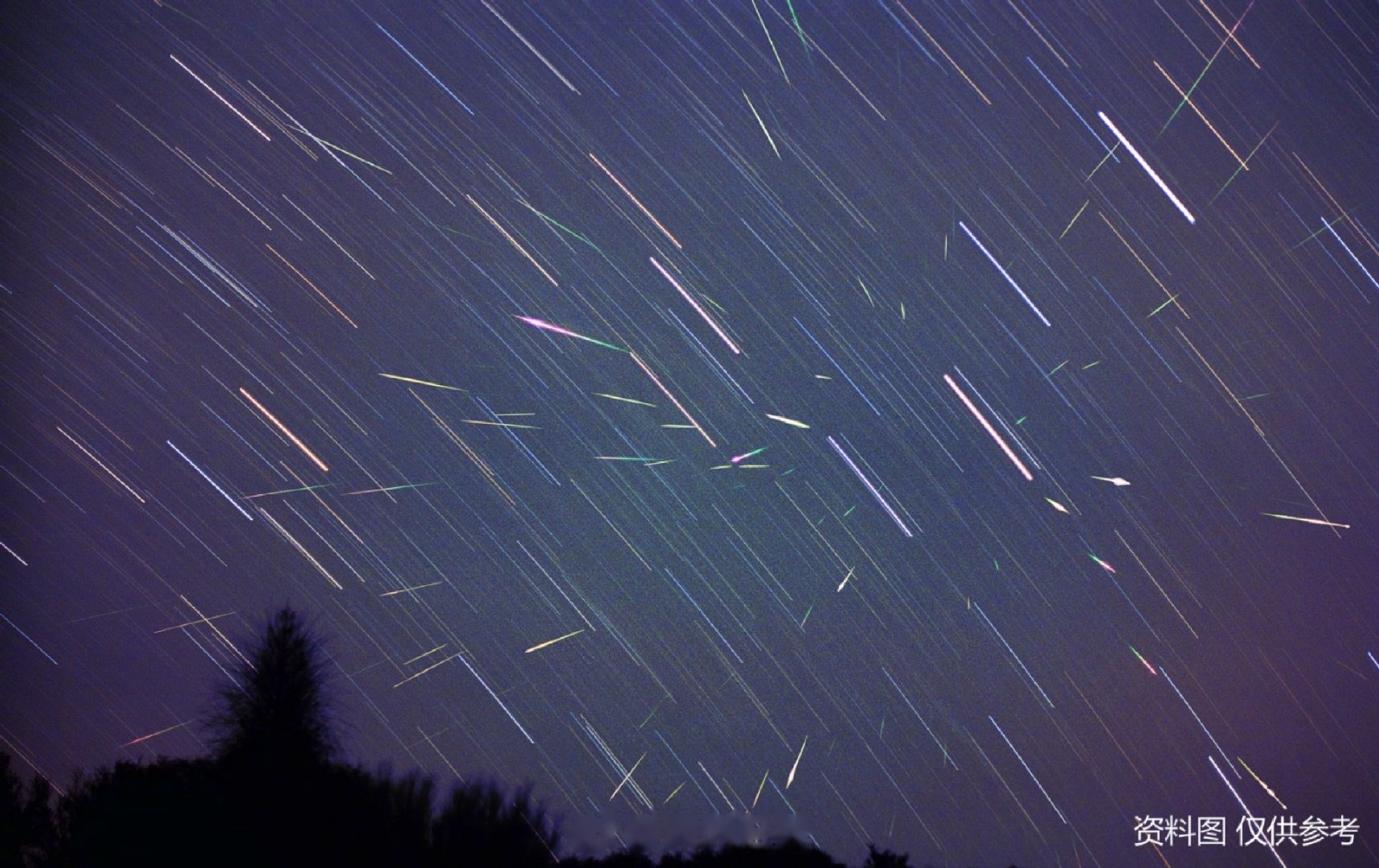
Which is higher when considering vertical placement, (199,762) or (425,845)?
(199,762)

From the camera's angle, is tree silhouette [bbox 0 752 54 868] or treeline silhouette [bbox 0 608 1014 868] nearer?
treeline silhouette [bbox 0 608 1014 868]

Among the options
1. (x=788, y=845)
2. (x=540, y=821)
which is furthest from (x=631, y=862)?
(x=540, y=821)

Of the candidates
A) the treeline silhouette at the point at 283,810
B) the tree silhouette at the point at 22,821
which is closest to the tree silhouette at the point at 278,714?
the treeline silhouette at the point at 283,810

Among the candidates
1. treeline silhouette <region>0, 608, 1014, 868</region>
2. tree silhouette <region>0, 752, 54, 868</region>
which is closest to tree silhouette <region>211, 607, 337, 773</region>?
treeline silhouette <region>0, 608, 1014, 868</region>

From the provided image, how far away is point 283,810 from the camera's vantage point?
520 inches

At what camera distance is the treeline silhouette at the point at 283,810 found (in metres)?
13.0

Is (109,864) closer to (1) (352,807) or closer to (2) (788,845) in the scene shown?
(1) (352,807)

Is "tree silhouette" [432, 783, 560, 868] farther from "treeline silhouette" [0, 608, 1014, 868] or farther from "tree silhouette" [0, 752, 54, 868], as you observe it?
"tree silhouette" [0, 752, 54, 868]

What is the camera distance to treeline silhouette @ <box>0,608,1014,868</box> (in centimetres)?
1304

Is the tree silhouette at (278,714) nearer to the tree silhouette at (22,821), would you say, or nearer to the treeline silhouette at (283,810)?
the treeline silhouette at (283,810)

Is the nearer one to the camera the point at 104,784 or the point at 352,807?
the point at 352,807

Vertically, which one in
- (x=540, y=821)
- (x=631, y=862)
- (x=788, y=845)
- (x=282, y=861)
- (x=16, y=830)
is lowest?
(x=788, y=845)

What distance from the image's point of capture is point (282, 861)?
13.1 metres

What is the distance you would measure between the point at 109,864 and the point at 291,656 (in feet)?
10.9
